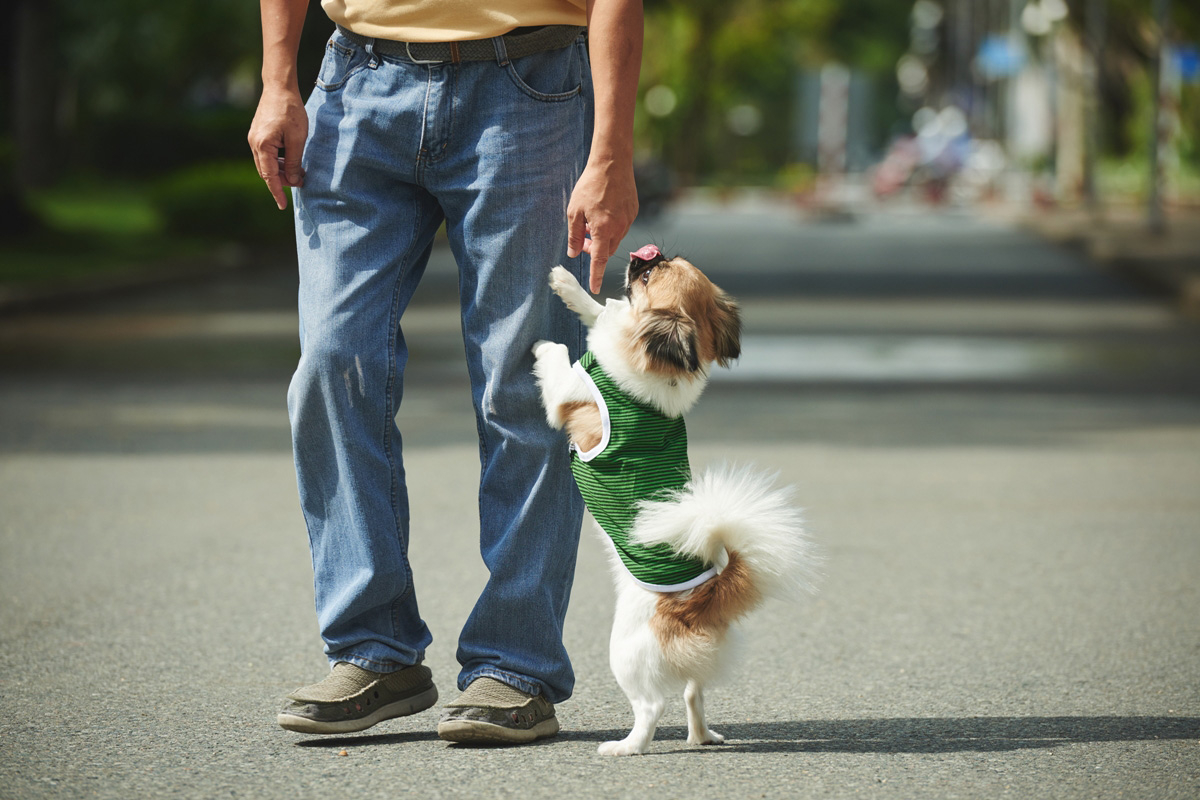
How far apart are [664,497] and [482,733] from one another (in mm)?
659

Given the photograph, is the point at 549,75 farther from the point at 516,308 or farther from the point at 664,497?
the point at 664,497

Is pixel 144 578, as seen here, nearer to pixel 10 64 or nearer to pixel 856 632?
pixel 856 632

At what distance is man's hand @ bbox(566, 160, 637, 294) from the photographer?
363 centimetres

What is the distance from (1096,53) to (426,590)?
2824 centimetres

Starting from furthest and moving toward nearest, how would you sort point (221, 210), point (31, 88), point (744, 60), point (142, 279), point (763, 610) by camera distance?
point (744, 60), point (31, 88), point (221, 210), point (142, 279), point (763, 610)

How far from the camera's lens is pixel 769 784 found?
3.52 metres

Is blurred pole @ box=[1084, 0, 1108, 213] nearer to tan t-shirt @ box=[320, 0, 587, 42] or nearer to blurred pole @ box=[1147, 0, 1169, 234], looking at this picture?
blurred pole @ box=[1147, 0, 1169, 234]

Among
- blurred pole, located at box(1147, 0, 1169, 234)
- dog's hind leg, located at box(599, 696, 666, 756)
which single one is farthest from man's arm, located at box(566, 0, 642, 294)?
blurred pole, located at box(1147, 0, 1169, 234)

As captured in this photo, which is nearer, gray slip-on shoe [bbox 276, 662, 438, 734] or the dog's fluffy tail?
the dog's fluffy tail

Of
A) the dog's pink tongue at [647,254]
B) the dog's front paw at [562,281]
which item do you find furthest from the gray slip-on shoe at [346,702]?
the dog's pink tongue at [647,254]

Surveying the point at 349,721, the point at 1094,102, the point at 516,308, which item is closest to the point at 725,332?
the point at 516,308

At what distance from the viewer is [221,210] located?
24.3 meters

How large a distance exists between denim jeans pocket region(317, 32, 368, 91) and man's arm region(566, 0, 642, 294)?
1.71 feet

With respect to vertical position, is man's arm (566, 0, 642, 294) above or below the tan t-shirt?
below
